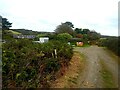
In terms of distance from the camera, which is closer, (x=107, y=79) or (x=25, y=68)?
(x=25, y=68)

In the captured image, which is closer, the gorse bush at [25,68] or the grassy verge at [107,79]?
the gorse bush at [25,68]

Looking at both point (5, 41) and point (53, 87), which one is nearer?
point (53, 87)

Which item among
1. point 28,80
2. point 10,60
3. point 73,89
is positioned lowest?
point 73,89

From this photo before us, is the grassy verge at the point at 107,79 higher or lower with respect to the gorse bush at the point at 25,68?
lower

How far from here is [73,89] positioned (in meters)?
9.27

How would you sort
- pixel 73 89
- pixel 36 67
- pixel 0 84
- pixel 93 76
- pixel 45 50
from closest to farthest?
1. pixel 0 84
2. pixel 36 67
3. pixel 73 89
4. pixel 45 50
5. pixel 93 76

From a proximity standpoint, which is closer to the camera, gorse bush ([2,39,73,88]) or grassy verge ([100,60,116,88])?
gorse bush ([2,39,73,88])

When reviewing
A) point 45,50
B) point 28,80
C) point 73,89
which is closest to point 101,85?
point 73,89

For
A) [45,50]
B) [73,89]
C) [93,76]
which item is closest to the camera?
[73,89]

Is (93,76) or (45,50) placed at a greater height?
(45,50)

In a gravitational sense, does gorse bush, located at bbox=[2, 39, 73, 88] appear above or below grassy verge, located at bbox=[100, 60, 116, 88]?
above

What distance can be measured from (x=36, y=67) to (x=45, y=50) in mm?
2287

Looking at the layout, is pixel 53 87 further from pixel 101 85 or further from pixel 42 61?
pixel 101 85

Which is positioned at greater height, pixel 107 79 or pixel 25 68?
pixel 25 68
